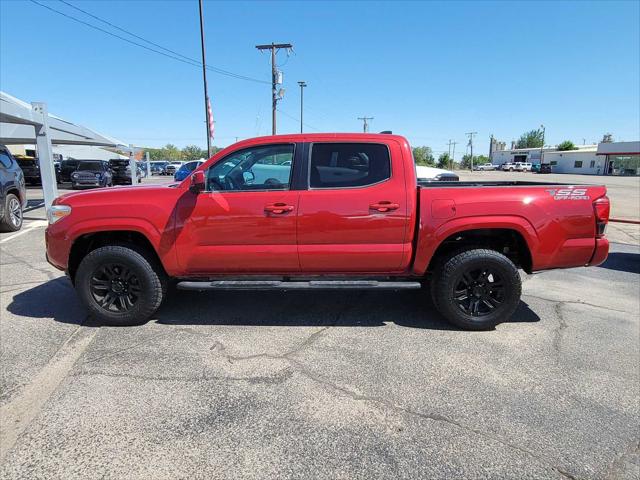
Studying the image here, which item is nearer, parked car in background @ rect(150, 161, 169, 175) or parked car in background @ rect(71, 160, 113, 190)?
parked car in background @ rect(71, 160, 113, 190)

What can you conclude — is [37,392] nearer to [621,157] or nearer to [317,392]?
[317,392]

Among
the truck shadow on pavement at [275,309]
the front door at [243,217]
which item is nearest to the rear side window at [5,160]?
the truck shadow on pavement at [275,309]

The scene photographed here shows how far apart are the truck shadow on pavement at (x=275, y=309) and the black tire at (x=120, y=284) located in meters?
0.26

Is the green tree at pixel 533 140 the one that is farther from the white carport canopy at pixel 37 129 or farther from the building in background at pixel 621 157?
the white carport canopy at pixel 37 129

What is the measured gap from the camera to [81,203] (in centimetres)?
410

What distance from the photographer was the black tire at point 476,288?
4.01m

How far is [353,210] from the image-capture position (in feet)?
12.9

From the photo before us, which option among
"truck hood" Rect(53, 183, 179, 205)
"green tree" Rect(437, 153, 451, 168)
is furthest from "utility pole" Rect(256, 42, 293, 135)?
"green tree" Rect(437, 153, 451, 168)

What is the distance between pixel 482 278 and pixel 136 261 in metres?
3.42

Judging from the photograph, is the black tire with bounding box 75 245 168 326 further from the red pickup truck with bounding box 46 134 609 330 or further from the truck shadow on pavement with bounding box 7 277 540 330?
the truck shadow on pavement with bounding box 7 277 540 330

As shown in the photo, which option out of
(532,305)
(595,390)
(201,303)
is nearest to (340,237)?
(201,303)

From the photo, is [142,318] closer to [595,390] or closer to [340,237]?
[340,237]

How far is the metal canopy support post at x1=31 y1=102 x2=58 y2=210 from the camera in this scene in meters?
11.5

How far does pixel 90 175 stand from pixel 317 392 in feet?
75.2
